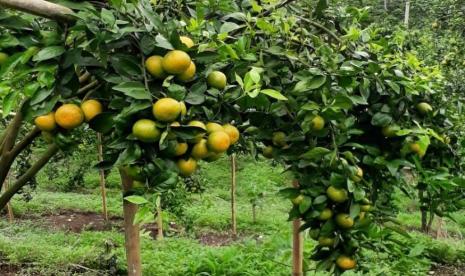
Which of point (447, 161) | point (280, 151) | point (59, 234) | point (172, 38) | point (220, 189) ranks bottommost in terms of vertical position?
point (220, 189)

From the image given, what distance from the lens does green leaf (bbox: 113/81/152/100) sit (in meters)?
0.78

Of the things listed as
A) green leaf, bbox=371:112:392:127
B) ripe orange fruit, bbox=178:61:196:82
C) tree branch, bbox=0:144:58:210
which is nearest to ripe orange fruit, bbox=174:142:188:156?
ripe orange fruit, bbox=178:61:196:82

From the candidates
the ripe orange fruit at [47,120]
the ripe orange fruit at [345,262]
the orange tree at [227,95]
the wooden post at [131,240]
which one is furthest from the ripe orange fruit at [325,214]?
the wooden post at [131,240]

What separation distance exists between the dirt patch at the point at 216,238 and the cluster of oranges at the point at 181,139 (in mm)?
4633

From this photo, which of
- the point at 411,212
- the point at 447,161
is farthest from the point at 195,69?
the point at 411,212

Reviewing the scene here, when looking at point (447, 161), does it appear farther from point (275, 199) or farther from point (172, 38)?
point (275, 199)

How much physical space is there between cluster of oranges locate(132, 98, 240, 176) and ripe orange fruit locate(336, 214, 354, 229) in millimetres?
337

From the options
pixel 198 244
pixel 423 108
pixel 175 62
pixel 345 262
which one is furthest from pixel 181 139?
pixel 198 244

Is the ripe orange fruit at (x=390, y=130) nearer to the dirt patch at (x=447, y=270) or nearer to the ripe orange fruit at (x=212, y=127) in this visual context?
the ripe orange fruit at (x=212, y=127)

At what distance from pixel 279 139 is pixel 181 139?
14.2 inches

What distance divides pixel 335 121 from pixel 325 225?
0.22 m

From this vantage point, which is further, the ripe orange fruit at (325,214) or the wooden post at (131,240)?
the wooden post at (131,240)

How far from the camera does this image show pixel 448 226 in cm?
666

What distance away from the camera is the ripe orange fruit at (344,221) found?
112cm
